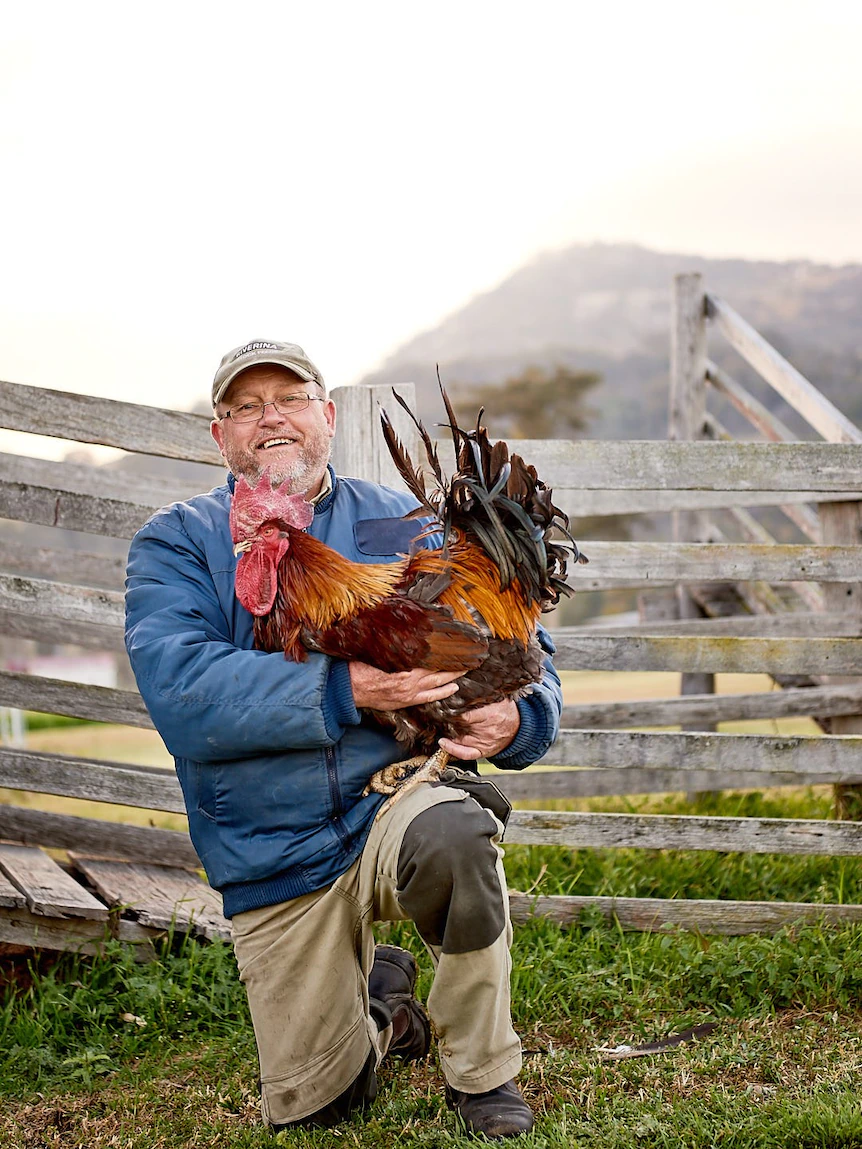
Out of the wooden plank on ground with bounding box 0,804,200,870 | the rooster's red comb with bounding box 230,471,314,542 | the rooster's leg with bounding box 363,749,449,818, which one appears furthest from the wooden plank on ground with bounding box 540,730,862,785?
the wooden plank on ground with bounding box 0,804,200,870

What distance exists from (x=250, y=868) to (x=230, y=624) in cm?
72

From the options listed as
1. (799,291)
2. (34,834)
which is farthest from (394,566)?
(799,291)

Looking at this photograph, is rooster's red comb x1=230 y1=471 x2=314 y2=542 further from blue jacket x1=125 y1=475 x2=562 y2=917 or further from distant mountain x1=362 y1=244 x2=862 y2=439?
distant mountain x1=362 y1=244 x2=862 y2=439

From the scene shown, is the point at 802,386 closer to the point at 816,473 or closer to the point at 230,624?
the point at 816,473

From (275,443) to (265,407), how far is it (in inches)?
4.6

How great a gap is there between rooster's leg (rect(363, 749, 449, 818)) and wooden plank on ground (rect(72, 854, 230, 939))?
120 cm

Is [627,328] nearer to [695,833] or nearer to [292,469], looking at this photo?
[695,833]

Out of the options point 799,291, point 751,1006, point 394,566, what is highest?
point 799,291

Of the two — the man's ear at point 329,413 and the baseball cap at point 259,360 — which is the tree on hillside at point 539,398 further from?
the baseball cap at point 259,360

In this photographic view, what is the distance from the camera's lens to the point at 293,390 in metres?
3.27

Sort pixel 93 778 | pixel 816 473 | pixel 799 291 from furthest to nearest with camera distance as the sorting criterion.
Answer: pixel 799 291, pixel 816 473, pixel 93 778

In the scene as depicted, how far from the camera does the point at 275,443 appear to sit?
3.23 m

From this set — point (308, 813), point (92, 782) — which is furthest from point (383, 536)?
point (92, 782)

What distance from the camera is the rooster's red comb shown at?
9.96 feet
